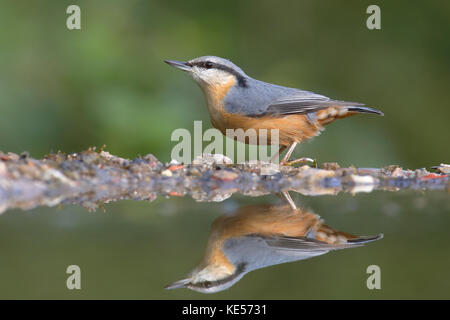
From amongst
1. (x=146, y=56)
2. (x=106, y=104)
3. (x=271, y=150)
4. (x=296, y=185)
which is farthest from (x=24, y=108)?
(x=296, y=185)

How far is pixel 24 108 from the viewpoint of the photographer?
638 centimetres

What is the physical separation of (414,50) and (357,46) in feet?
2.18

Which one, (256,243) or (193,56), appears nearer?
(256,243)

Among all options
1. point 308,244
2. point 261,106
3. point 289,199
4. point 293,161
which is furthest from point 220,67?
point 308,244

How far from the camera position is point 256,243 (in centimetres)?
204

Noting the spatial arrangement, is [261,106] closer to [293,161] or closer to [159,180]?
[293,161]

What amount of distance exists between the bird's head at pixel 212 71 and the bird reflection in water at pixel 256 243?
8.12 ft

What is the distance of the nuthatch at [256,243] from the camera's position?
1.81m

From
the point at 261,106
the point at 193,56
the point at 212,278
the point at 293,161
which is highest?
the point at 193,56

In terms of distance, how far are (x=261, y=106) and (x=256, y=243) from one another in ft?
8.52

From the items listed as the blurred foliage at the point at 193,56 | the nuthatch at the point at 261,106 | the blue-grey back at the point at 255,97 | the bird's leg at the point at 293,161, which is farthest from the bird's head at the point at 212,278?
the blurred foliage at the point at 193,56

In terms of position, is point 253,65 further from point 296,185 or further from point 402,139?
point 296,185

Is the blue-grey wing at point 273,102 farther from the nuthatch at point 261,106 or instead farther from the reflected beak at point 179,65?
the reflected beak at point 179,65

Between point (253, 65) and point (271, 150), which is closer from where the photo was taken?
point (271, 150)
